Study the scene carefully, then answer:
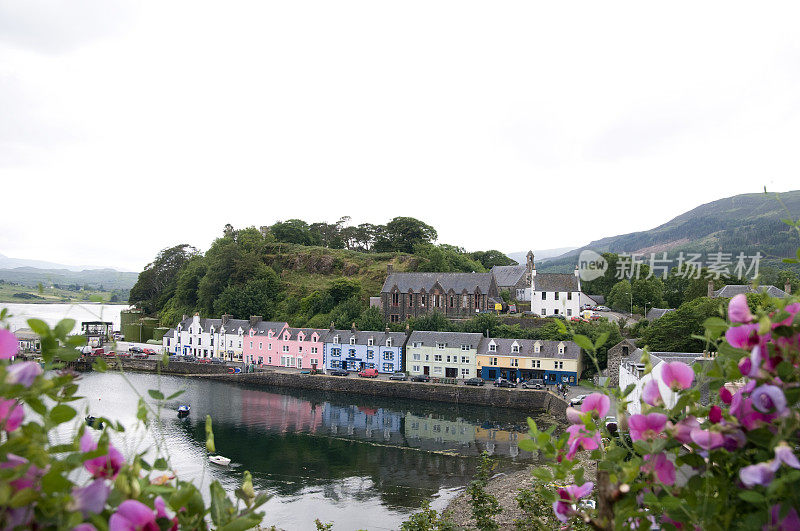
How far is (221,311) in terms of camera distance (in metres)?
55.7

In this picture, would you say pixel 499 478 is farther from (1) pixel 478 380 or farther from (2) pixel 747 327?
(2) pixel 747 327

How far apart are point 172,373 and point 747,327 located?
4897cm

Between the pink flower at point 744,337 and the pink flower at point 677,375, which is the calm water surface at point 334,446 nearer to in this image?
the pink flower at point 677,375

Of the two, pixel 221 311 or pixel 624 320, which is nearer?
pixel 624 320

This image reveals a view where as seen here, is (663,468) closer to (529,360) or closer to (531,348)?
(529,360)

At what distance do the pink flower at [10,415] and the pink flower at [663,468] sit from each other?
1973 mm

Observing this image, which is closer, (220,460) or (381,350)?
(220,460)

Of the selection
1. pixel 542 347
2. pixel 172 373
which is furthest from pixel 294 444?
pixel 172 373

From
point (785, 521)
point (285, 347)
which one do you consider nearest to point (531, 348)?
point (285, 347)

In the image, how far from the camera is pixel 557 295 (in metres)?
46.2

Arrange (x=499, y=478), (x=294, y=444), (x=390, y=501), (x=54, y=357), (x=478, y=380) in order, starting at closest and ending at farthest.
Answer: (x=54, y=357), (x=390, y=501), (x=499, y=478), (x=294, y=444), (x=478, y=380)

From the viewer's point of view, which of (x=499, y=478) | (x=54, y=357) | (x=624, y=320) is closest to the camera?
(x=54, y=357)

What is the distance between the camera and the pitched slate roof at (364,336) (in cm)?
4144

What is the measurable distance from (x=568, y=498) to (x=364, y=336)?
41.0m
